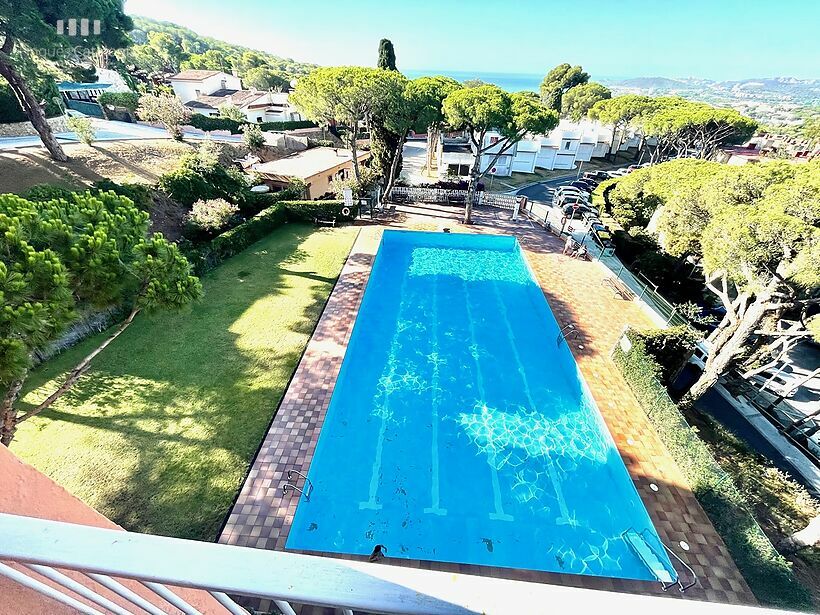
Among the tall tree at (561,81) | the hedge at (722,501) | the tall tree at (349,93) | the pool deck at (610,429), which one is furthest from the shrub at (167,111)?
the tall tree at (561,81)

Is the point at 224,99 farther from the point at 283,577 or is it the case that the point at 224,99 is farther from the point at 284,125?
the point at 283,577

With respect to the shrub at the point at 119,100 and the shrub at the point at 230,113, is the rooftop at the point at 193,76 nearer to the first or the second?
the shrub at the point at 119,100

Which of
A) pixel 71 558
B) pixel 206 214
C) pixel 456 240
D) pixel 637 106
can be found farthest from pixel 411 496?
pixel 637 106

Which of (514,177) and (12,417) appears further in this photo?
(514,177)

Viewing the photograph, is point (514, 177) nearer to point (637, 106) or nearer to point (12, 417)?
point (637, 106)

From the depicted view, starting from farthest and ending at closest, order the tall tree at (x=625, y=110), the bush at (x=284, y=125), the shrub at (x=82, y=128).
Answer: the bush at (x=284, y=125), the tall tree at (x=625, y=110), the shrub at (x=82, y=128)

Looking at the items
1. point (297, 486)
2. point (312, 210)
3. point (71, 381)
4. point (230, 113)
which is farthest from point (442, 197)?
point (230, 113)

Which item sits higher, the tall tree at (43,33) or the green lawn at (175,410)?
the tall tree at (43,33)

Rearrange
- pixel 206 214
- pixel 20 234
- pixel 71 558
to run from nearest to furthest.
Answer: pixel 71 558 → pixel 20 234 → pixel 206 214
